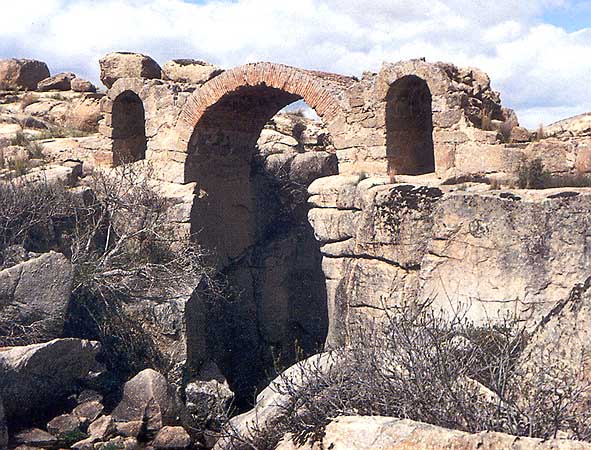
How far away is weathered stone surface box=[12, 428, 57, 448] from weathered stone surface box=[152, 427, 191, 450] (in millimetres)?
1043

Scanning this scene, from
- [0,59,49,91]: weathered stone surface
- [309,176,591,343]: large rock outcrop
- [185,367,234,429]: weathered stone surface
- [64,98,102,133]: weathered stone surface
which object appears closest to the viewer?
[309,176,591,343]: large rock outcrop

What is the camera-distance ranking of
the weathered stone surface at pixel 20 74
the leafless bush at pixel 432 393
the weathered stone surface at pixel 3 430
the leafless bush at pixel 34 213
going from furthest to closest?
1. the weathered stone surface at pixel 20 74
2. the leafless bush at pixel 34 213
3. the weathered stone surface at pixel 3 430
4. the leafless bush at pixel 432 393

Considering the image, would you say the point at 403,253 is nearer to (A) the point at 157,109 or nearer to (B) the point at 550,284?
(B) the point at 550,284

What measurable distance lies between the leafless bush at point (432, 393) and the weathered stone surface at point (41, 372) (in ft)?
10.4

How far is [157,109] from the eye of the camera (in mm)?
11477

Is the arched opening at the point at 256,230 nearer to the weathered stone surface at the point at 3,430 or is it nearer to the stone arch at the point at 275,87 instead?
the stone arch at the point at 275,87

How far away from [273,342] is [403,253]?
18.1 ft

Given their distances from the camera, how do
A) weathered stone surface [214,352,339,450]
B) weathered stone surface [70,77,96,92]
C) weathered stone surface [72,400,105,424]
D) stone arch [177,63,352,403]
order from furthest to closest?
weathered stone surface [70,77,96,92], stone arch [177,63,352,403], weathered stone surface [72,400,105,424], weathered stone surface [214,352,339,450]

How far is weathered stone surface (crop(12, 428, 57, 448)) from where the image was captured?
7805 millimetres

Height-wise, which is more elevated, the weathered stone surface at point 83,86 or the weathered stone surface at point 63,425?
the weathered stone surface at point 83,86

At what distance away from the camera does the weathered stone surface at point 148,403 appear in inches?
338

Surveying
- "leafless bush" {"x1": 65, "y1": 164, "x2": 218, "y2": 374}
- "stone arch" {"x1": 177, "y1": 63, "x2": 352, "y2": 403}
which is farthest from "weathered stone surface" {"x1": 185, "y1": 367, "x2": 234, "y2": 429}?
"stone arch" {"x1": 177, "y1": 63, "x2": 352, "y2": 403}

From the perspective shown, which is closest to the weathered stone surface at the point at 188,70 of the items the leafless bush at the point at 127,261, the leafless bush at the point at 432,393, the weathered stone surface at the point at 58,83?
the leafless bush at the point at 127,261

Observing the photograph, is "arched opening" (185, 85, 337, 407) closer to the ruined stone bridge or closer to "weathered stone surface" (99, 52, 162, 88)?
the ruined stone bridge
